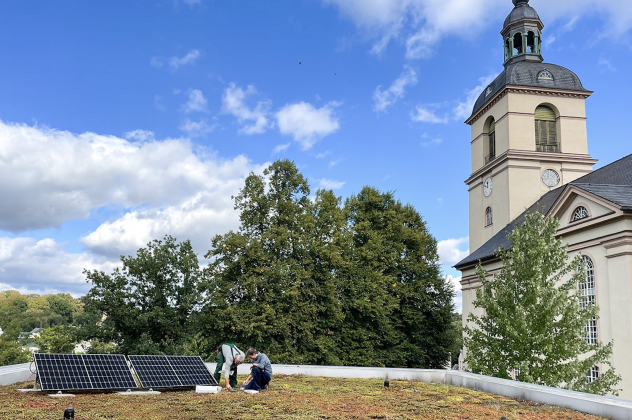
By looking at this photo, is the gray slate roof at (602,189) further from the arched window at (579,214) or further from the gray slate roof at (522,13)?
the gray slate roof at (522,13)

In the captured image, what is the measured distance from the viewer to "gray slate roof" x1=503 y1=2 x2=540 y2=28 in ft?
140

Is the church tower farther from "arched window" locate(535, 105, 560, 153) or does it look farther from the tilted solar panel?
the tilted solar panel

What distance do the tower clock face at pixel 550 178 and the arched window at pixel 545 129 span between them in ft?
6.45

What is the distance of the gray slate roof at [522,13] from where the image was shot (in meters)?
42.5

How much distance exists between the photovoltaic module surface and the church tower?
98.9 ft

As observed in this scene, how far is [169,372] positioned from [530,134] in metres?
34.6

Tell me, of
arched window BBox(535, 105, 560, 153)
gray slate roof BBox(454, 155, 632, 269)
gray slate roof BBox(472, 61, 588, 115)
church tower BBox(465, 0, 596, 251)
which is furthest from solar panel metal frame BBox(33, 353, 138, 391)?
arched window BBox(535, 105, 560, 153)

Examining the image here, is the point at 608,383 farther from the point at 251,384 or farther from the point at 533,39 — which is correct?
the point at 533,39

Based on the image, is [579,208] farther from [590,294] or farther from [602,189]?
[590,294]

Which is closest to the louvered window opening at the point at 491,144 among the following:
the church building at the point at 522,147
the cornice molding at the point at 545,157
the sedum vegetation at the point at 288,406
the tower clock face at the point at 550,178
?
the church building at the point at 522,147

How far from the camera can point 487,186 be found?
4300cm

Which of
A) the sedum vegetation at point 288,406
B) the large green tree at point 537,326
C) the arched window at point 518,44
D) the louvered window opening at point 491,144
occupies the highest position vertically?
the arched window at point 518,44

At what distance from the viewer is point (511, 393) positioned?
46.1 ft

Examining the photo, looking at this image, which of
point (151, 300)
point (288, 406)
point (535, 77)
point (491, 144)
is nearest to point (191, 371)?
point (288, 406)
